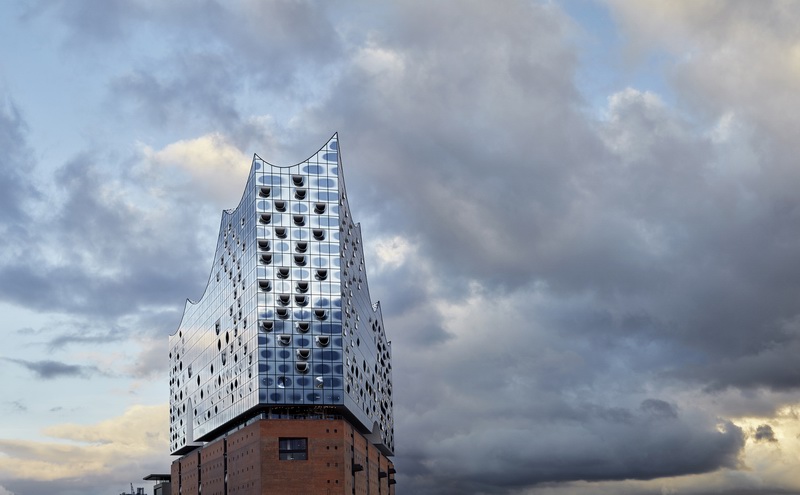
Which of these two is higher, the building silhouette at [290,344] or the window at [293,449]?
the building silhouette at [290,344]

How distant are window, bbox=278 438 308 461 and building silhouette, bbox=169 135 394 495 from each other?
123mm

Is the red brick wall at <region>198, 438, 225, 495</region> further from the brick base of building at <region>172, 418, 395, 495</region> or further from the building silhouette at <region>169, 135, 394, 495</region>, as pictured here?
the brick base of building at <region>172, 418, 395, 495</region>

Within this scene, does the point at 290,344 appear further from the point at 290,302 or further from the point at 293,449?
the point at 293,449

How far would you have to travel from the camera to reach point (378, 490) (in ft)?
445

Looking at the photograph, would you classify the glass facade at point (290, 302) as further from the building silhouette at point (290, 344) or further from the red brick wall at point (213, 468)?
the red brick wall at point (213, 468)

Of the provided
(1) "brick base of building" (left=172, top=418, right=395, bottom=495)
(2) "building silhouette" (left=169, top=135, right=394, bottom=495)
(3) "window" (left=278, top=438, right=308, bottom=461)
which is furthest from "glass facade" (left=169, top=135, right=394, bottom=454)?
(3) "window" (left=278, top=438, right=308, bottom=461)

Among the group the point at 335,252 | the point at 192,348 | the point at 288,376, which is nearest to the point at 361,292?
the point at 335,252

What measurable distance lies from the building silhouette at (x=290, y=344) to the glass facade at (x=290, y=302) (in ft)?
0.42

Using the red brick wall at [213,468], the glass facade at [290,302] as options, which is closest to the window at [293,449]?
the glass facade at [290,302]

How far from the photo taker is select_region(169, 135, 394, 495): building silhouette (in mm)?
105875

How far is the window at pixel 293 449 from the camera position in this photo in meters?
105

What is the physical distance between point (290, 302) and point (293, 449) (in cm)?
1707

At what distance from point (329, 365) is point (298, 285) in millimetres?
10265

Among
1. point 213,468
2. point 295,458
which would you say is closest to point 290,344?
point 295,458
